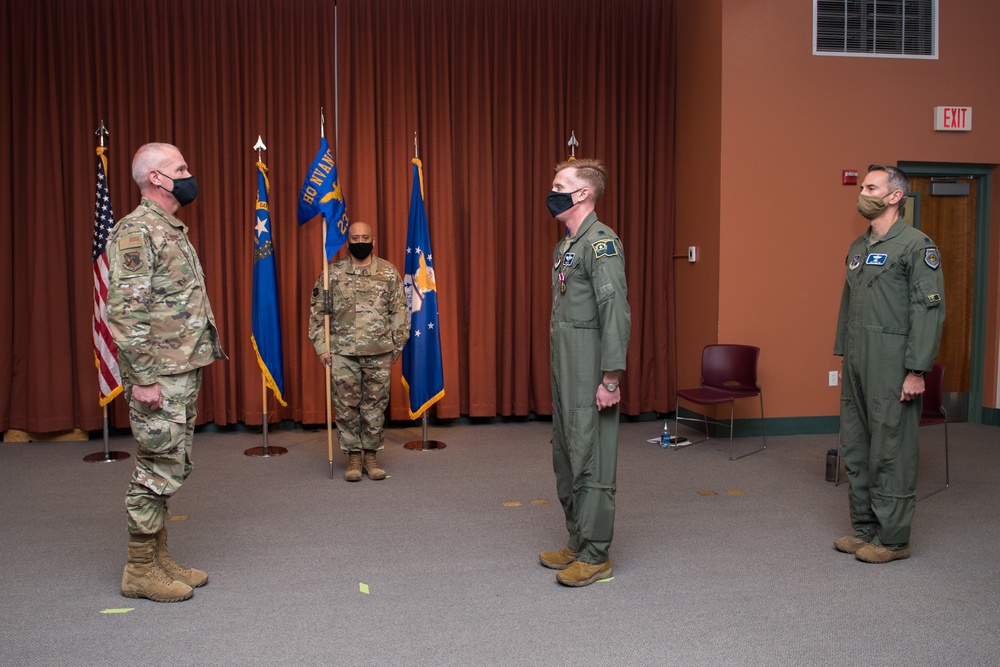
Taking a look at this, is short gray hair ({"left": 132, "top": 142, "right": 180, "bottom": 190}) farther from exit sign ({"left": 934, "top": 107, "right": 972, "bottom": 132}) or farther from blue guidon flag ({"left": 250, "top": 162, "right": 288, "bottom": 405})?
exit sign ({"left": 934, "top": 107, "right": 972, "bottom": 132})

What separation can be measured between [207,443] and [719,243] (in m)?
4.09

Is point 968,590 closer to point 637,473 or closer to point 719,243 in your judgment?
point 637,473

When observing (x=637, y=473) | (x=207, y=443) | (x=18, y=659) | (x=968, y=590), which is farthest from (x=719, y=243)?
(x=18, y=659)

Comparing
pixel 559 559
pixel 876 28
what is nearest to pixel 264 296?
pixel 559 559

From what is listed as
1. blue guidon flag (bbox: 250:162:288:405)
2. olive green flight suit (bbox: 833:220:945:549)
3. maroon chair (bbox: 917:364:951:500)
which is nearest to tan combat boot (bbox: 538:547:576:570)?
olive green flight suit (bbox: 833:220:945:549)

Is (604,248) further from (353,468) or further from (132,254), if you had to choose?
(353,468)

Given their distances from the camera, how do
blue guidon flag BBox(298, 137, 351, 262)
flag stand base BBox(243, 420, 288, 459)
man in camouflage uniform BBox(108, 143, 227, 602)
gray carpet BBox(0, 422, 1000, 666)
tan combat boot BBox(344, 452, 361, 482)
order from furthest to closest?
flag stand base BBox(243, 420, 288, 459) → blue guidon flag BBox(298, 137, 351, 262) → tan combat boot BBox(344, 452, 361, 482) → man in camouflage uniform BBox(108, 143, 227, 602) → gray carpet BBox(0, 422, 1000, 666)

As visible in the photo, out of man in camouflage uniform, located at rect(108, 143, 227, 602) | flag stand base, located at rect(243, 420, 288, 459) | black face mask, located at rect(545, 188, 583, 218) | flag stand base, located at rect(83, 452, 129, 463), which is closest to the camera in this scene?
man in camouflage uniform, located at rect(108, 143, 227, 602)

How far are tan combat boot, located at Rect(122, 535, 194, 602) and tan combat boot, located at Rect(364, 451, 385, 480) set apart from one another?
191 cm

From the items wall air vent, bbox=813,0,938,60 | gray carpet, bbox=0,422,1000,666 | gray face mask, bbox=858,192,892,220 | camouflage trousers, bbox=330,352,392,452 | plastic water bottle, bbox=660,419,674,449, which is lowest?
gray carpet, bbox=0,422,1000,666

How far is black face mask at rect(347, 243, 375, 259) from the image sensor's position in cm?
521

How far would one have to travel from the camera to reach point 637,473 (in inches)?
203

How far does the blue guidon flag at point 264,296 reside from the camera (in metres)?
5.64

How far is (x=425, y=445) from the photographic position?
19.3 ft
